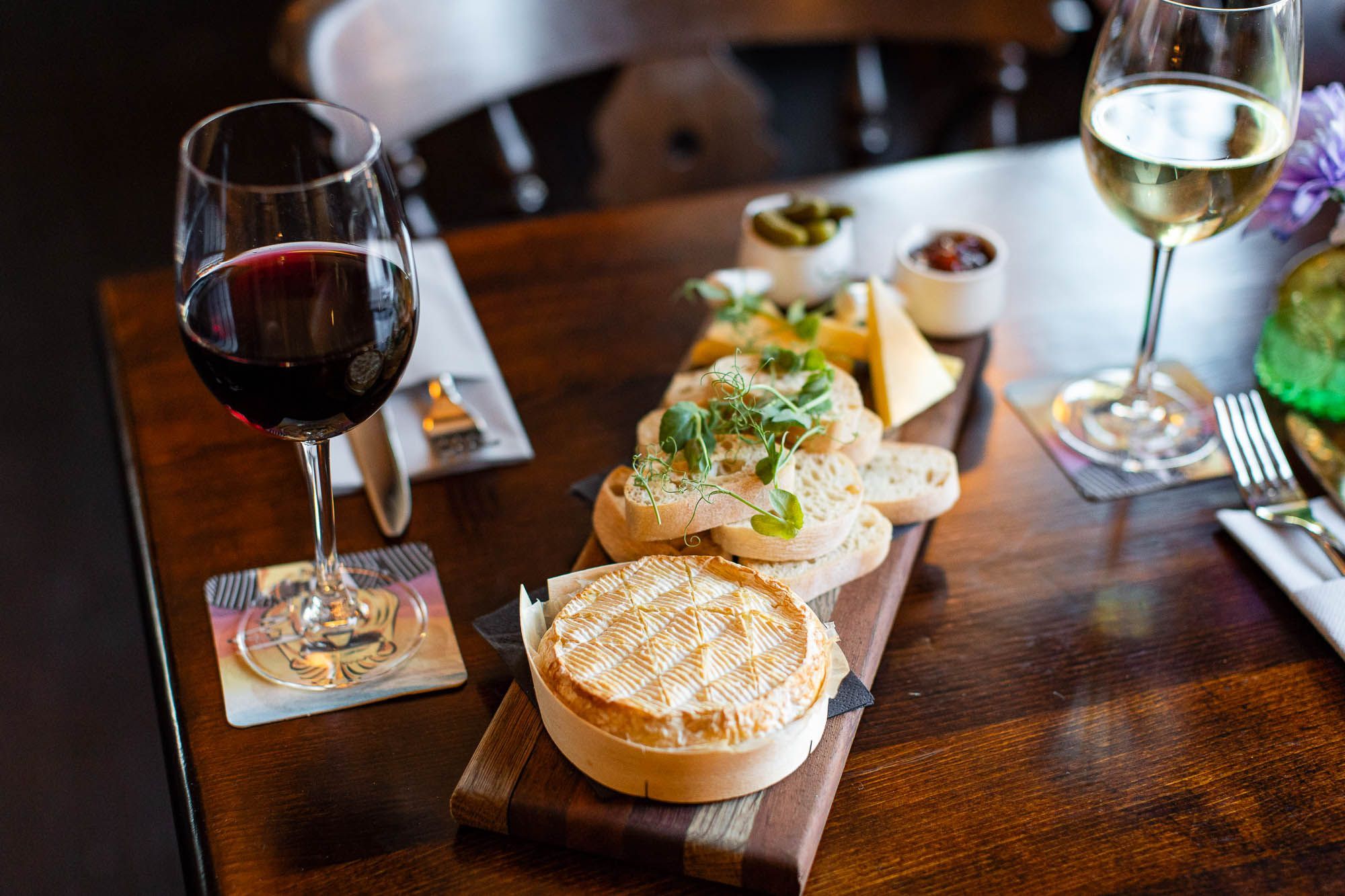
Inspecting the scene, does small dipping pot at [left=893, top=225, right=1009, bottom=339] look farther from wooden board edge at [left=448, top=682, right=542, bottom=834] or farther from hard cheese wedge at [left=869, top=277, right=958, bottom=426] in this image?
wooden board edge at [left=448, top=682, right=542, bottom=834]

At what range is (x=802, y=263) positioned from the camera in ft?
4.46

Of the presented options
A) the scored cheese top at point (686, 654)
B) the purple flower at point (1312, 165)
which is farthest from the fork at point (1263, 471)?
the scored cheese top at point (686, 654)

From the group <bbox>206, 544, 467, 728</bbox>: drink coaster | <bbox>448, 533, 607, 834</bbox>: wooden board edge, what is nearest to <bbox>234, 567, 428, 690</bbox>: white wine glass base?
<bbox>206, 544, 467, 728</bbox>: drink coaster

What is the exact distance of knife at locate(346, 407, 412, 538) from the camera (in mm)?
1110

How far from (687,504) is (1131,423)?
0.56 meters

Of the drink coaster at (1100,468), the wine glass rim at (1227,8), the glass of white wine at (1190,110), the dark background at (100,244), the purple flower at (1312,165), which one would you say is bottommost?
the dark background at (100,244)

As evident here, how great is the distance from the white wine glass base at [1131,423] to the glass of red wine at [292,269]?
727 mm

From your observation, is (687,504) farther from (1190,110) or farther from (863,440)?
(1190,110)

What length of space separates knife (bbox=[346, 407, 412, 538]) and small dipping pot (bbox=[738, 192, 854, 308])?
472mm

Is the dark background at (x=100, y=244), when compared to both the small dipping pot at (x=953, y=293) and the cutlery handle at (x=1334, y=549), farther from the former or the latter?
the cutlery handle at (x=1334, y=549)

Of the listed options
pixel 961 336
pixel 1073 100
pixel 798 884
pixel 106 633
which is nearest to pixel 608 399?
pixel 961 336

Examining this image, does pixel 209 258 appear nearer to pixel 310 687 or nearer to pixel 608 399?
pixel 310 687

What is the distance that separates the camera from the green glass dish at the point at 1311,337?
3.88 ft

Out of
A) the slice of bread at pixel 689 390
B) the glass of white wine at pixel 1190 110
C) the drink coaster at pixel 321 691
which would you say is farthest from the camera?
the slice of bread at pixel 689 390
